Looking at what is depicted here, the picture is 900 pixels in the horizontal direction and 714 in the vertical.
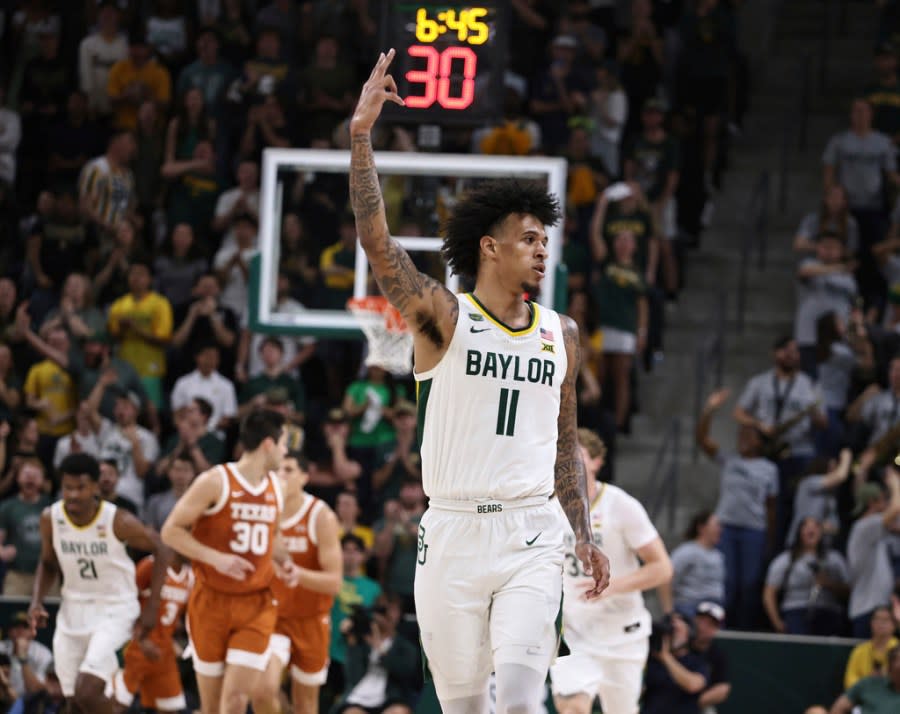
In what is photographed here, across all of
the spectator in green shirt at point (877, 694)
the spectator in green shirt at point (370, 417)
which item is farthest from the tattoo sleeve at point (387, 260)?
the spectator in green shirt at point (370, 417)

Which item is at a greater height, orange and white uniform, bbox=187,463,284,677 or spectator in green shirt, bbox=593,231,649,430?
spectator in green shirt, bbox=593,231,649,430

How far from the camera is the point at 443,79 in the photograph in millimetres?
11570

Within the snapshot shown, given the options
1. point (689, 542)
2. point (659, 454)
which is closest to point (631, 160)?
point (659, 454)

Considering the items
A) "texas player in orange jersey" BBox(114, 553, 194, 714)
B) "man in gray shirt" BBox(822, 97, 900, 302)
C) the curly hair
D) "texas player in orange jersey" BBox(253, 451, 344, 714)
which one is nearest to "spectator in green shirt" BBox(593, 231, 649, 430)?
"man in gray shirt" BBox(822, 97, 900, 302)

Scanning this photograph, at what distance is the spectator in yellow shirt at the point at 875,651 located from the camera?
42.3 ft

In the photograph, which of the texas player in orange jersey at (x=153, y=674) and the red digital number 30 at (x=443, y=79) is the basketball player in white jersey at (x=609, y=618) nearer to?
the red digital number 30 at (x=443, y=79)

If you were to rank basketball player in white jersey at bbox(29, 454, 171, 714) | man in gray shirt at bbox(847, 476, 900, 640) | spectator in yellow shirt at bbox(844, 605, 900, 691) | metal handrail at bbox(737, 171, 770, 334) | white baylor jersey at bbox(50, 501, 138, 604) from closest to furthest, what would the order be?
basketball player in white jersey at bbox(29, 454, 171, 714)
white baylor jersey at bbox(50, 501, 138, 604)
spectator in yellow shirt at bbox(844, 605, 900, 691)
man in gray shirt at bbox(847, 476, 900, 640)
metal handrail at bbox(737, 171, 770, 334)

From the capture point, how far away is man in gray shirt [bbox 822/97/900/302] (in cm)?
1736

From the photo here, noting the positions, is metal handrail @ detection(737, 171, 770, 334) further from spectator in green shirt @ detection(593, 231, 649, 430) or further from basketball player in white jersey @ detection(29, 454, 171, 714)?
basketball player in white jersey @ detection(29, 454, 171, 714)

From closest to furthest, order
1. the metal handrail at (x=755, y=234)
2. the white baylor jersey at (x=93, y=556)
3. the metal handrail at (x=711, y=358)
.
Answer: the white baylor jersey at (x=93, y=556) → the metal handrail at (x=711, y=358) → the metal handrail at (x=755, y=234)

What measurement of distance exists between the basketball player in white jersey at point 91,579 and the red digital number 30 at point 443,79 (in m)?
3.19

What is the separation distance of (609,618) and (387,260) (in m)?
4.28

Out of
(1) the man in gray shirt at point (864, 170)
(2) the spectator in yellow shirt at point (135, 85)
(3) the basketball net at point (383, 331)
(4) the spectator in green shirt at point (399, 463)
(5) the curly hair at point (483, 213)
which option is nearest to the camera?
(5) the curly hair at point (483, 213)

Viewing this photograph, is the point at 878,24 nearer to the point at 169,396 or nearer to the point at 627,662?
the point at 169,396
